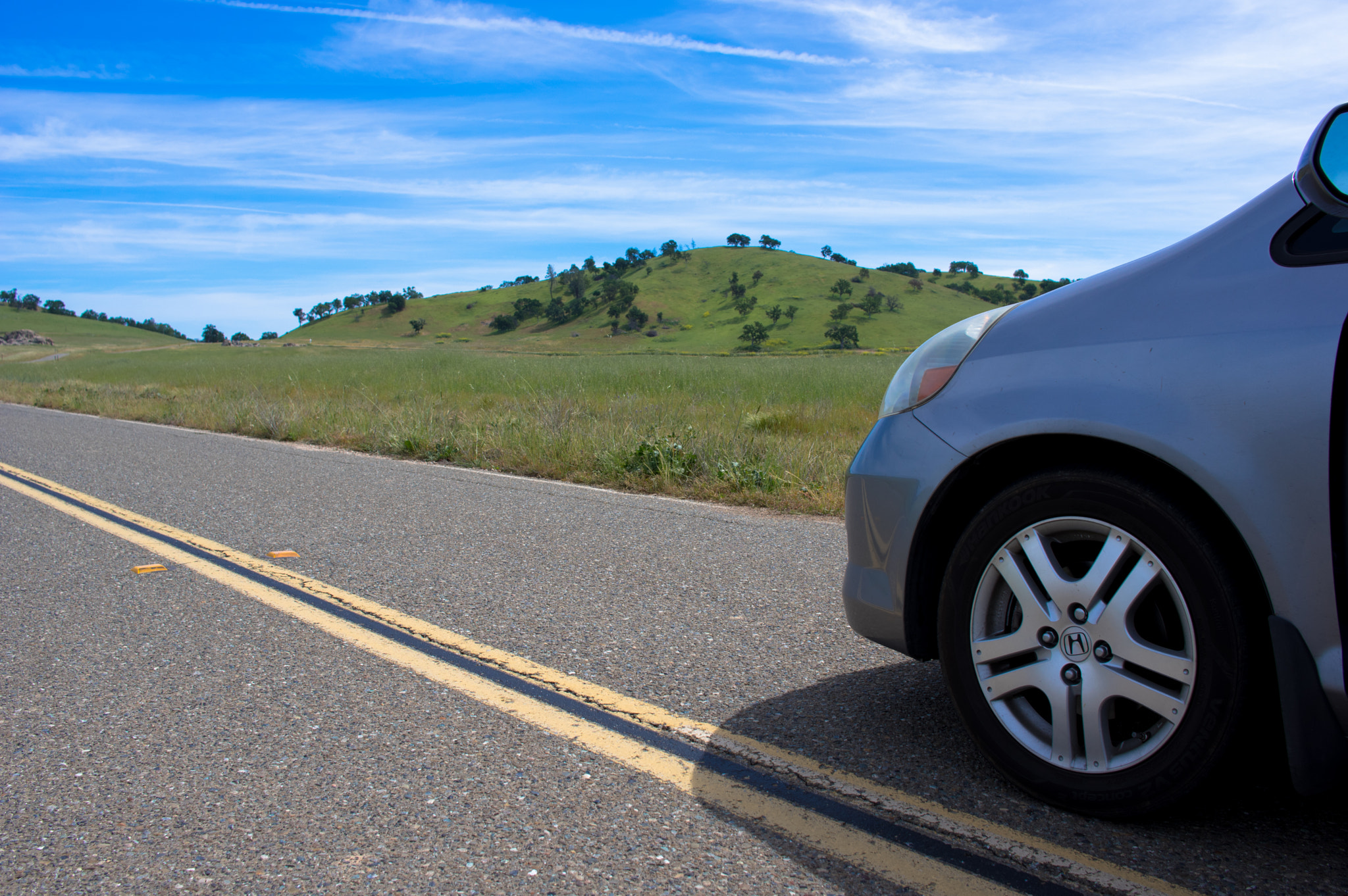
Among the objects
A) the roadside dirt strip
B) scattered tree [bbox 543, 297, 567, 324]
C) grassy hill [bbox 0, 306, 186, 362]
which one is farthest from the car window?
scattered tree [bbox 543, 297, 567, 324]

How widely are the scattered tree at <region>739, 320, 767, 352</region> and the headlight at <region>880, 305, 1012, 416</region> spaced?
304 feet

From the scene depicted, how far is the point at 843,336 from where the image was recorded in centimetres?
9450

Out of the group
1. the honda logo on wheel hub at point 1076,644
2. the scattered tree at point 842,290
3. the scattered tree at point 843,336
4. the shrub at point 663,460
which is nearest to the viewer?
the honda logo on wheel hub at point 1076,644

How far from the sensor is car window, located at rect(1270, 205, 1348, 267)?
181cm

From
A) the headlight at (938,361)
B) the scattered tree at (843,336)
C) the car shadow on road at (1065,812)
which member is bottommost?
the car shadow on road at (1065,812)

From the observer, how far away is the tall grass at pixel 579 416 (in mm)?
7457

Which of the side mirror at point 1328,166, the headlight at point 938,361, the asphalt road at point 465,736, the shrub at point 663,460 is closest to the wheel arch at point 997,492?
the headlight at point 938,361

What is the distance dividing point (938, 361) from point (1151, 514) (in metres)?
0.72

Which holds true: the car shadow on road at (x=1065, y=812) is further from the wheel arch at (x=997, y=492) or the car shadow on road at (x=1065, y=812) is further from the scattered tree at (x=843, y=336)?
the scattered tree at (x=843, y=336)

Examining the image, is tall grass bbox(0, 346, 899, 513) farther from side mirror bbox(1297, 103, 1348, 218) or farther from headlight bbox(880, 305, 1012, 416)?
side mirror bbox(1297, 103, 1348, 218)

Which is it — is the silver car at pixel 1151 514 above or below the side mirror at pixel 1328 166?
below

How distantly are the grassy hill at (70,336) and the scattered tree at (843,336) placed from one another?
67.2 m

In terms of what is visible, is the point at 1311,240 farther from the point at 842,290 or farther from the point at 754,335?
the point at 842,290

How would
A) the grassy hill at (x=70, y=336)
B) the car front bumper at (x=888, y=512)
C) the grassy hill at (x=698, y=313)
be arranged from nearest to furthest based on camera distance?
1. the car front bumper at (x=888, y=512)
2. the grassy hill at (x=70, y=336)
3. the grassy hill at (x=698, y=313)
